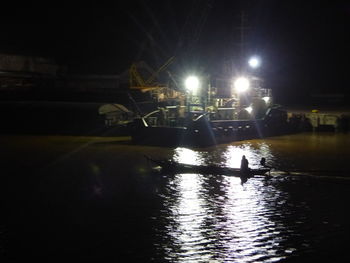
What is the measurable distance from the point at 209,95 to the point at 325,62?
32835 mm

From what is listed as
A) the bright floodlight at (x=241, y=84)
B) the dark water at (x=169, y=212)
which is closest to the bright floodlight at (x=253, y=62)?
the bright floodlight at (x=241, y=84)

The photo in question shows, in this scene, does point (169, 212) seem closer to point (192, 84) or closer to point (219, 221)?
point (219, 221)

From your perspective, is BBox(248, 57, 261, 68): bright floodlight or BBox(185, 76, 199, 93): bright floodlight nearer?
BBox(185, 76, 199, 93): bright floodlight

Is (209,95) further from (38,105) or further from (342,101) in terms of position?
(342,101)

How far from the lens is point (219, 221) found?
1173cm

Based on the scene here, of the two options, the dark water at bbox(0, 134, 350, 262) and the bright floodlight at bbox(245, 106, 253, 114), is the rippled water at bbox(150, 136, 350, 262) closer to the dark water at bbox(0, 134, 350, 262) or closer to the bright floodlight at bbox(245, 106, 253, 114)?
the dark water at bbox(0, 134, 350, 262)

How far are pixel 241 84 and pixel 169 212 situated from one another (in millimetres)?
23030

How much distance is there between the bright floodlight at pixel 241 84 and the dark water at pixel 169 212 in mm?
13011

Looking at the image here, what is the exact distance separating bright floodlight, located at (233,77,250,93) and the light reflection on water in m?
18.1

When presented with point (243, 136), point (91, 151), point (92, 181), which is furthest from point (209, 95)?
point (92, 181)

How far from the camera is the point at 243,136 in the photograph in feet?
98.2

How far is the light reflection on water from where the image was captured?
9.60 m

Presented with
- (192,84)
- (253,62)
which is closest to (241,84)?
(253,62)

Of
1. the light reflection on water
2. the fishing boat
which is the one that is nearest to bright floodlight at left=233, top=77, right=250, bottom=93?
the fishing boat
